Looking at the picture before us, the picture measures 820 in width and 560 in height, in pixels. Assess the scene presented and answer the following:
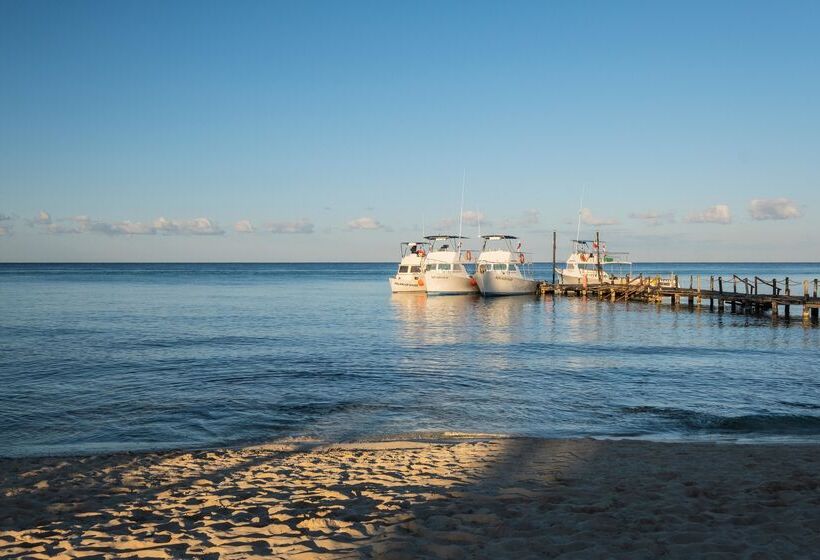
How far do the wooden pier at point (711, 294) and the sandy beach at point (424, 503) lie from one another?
3268 cm

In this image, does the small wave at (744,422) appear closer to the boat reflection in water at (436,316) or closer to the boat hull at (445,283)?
the boat reflection in water at (436,316)

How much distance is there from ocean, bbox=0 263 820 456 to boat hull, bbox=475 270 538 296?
80.7 ft

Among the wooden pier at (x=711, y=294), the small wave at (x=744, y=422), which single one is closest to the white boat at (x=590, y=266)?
the wooden pier at (x=711, y=294)

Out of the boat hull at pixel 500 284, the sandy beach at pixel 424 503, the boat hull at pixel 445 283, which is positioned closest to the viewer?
the sandy beach at pixel 424 503

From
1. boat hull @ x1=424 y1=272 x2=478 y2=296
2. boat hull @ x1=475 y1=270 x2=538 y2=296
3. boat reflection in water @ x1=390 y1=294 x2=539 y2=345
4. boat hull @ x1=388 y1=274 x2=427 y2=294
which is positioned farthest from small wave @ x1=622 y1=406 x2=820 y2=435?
boat hull @ x1=388 y1=274 x2=427 y2=294

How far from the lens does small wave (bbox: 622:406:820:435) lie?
13648 millimetres

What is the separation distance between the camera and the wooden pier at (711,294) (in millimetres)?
39688

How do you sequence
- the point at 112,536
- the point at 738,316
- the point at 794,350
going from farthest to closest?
the point at 738,316 < the point at 794,350 < the point at 112,536

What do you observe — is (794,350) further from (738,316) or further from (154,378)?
(154,378)

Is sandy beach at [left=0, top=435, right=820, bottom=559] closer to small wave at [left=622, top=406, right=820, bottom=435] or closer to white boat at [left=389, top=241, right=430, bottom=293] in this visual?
small wave at [left=622, top=406, right=820, bottom=435]

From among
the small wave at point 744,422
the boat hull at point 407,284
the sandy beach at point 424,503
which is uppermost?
the boat hull at point 407,284

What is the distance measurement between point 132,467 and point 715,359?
20.7 m

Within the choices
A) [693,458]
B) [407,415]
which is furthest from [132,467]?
[693,458]

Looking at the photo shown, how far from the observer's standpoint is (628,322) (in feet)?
129
